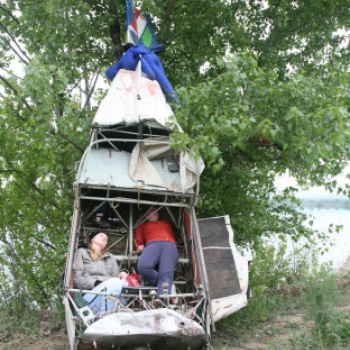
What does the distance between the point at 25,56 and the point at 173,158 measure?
5315mm

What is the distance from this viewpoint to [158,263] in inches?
235

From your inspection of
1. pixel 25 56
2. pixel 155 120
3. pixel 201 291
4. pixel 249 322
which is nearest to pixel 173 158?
pixel 155 120

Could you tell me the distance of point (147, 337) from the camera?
4.12m

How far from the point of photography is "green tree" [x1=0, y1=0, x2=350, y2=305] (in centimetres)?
573

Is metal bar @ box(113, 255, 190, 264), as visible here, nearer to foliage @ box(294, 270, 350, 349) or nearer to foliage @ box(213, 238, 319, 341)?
foliage @ box(213, 238, 319, 341)

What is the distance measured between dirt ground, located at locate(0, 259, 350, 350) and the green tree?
1266mm

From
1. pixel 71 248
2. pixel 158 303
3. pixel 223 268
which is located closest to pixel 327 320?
pixel 223 268

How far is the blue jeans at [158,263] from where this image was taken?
5645 mm

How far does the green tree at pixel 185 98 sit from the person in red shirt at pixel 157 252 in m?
0.90

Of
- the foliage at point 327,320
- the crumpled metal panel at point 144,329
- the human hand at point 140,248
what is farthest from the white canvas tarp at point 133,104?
the foliage at point 327,320

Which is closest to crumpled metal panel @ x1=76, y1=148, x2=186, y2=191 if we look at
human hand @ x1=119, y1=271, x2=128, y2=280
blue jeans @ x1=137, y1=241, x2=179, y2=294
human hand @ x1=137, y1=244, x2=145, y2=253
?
blue jeans @ x1=137, y1=241, x2=179, y2=294

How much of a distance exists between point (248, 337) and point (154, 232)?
1911 mm

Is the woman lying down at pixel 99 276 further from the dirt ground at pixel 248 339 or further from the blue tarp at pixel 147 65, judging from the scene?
the blue tarp at pixel 147 65

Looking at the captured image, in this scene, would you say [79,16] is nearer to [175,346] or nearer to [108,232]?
[108,232]
